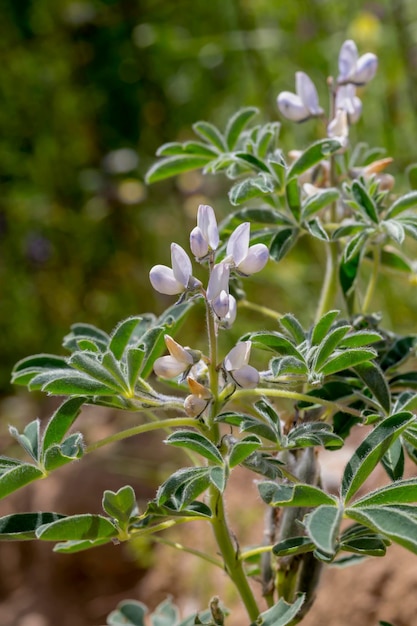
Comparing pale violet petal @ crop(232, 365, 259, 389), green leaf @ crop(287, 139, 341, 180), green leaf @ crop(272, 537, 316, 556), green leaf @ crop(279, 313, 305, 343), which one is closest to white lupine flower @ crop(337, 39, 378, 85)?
green leaf @ crop(287, 139, 341, 180)

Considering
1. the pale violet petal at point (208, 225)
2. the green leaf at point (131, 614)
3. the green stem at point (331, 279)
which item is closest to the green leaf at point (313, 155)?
the green stem at point (331, 279)

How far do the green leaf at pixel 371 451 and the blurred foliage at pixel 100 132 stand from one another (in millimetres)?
2371

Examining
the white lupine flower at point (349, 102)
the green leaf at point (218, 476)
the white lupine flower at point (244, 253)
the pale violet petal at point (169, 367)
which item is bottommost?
the green leaf at point (218, 476)

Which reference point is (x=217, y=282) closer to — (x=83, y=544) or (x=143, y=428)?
(x=143, y=428)

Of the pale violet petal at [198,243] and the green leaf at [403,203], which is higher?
the pale violet petal at [198,243]

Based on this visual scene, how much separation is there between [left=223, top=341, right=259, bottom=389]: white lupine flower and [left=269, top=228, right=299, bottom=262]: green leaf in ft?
0.73

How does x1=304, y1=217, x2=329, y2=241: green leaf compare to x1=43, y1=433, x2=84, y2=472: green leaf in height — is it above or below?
above

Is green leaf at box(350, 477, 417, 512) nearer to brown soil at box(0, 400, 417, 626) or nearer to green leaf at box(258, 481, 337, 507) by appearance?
green leaf at box(258, 481, 337, 507)

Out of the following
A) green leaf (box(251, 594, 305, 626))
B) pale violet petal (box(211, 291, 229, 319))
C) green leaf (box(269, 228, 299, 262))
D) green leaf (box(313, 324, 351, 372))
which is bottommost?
green leaf (box(251, 594, 305, 626))

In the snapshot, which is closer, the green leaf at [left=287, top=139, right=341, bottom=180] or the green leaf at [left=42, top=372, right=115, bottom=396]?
the green leaf at [left=42, top=372, right=115, bottom=396]

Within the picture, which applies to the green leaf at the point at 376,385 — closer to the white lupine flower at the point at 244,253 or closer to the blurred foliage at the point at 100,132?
the white lupine flower at the point at 244,253

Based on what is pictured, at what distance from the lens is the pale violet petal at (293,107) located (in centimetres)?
117

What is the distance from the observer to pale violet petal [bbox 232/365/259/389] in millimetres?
832

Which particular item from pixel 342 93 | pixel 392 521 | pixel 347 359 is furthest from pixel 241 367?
pixel 342 93
